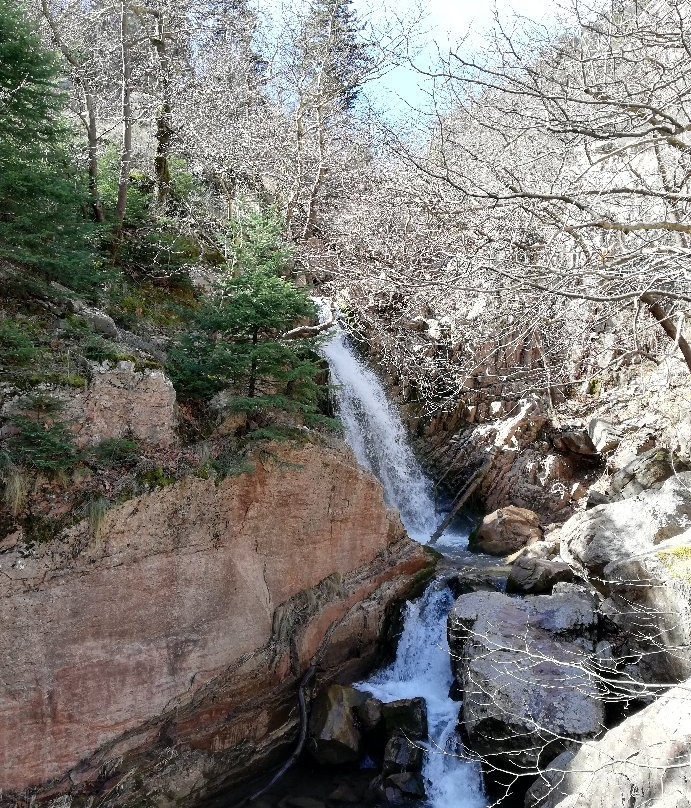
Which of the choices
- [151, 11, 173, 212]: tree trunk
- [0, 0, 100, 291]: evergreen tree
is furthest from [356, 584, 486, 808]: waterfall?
[151, 11, 173, 212]: tree trunk

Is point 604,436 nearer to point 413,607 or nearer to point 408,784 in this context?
point 413,607

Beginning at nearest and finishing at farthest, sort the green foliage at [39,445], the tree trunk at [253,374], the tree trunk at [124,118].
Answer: the green foliage at [39,445] → the tree trunk at [253,374] → the tree trunk at [124,118]

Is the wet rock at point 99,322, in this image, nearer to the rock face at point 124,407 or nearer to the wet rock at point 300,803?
the rock face at point 124,407

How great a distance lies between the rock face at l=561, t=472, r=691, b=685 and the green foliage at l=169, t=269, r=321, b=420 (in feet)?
16.5

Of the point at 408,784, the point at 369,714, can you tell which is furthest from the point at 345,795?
the point at 369,714

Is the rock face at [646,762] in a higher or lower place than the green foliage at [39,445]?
lower

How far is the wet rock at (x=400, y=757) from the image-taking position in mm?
7656

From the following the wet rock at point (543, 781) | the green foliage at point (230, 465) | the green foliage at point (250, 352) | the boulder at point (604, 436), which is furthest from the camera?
the boulder at point (604, 436)

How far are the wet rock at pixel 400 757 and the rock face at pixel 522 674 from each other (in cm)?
74

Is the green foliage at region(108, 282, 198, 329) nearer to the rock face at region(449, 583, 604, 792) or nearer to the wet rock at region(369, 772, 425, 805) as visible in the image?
the rock face at region(449, 583, 604, 792)

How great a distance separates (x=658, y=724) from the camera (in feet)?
14.0

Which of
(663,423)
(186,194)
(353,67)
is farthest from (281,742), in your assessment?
(353,67)

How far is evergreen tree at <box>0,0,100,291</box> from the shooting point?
7.92 m

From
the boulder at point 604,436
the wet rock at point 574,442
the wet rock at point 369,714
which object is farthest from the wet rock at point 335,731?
the wet rock at point 574,442
